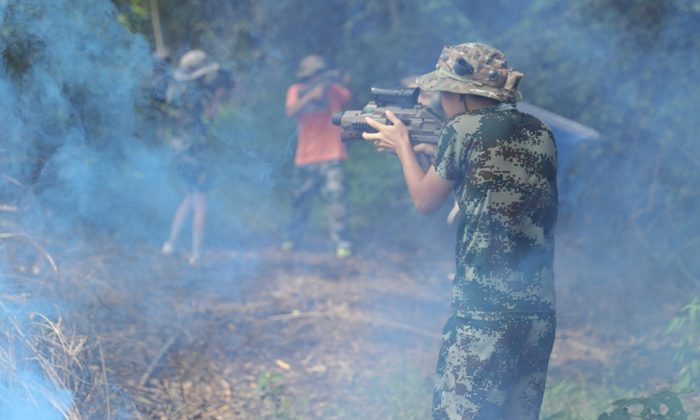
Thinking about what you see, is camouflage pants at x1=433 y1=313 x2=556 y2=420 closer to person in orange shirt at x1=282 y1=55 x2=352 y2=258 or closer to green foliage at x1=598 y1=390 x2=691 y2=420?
green foliage at x1=598 y1=390 x2=691 y2=420

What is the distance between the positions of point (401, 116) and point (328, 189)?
349cm

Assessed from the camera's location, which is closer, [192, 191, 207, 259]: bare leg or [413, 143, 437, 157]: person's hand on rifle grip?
[413, 143, 437, 157]: person's hand on rifle grip

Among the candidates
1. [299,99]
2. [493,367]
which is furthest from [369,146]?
[493,367]

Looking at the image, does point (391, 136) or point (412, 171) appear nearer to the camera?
point (412, 171)

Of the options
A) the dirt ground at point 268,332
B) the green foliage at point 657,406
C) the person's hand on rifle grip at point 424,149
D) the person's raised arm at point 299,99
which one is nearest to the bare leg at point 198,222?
the dirt ground at point 268,332

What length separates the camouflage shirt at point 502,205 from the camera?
5.61ft

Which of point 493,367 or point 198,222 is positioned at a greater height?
point 198,222

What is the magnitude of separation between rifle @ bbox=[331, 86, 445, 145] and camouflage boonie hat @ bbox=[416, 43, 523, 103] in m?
0.24

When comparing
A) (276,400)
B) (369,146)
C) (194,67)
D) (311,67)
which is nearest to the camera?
(276,400)

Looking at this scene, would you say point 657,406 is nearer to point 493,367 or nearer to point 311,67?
point 493,367

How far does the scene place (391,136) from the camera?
210 cm

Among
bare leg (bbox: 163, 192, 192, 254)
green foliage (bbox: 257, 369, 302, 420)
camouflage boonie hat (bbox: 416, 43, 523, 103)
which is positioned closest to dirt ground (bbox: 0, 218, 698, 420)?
green foliage (bbox: 257, 369, 302, 420)

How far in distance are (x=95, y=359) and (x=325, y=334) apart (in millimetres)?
1809

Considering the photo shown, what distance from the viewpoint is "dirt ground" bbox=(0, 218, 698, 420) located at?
2734mm
